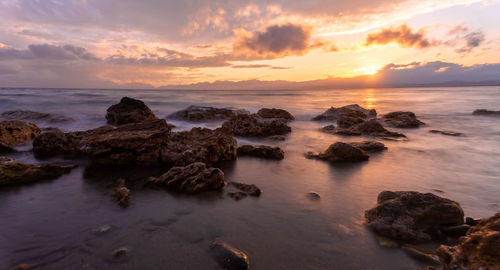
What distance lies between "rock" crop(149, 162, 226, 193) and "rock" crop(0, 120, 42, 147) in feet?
22.8

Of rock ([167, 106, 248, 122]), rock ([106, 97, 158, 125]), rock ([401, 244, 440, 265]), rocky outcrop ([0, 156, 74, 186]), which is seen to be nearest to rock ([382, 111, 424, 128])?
rock ([167, 106, 248, 122])

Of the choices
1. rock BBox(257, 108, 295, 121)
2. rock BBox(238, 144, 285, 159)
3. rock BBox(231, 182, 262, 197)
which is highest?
rock BBox(257, 108, 295, 121)

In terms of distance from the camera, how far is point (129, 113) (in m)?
Result: 15.0

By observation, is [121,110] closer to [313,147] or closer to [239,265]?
[313,147]

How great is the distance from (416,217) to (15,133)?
42.5 ft

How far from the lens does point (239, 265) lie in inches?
121

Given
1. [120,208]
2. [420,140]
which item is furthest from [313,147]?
[120,208]

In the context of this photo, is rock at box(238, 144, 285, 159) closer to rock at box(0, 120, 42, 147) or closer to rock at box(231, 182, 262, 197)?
rock at box(231, 182, 262, 197)

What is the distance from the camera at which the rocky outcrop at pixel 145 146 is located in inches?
276

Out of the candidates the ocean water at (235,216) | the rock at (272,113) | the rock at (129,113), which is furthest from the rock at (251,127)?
the rock at (129,113)

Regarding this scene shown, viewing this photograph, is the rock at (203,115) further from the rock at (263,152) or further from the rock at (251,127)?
the rock at (263,152)

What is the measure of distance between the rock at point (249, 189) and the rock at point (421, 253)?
2685 mm

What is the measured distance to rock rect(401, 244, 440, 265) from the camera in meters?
3.14

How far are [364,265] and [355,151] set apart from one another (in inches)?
204
